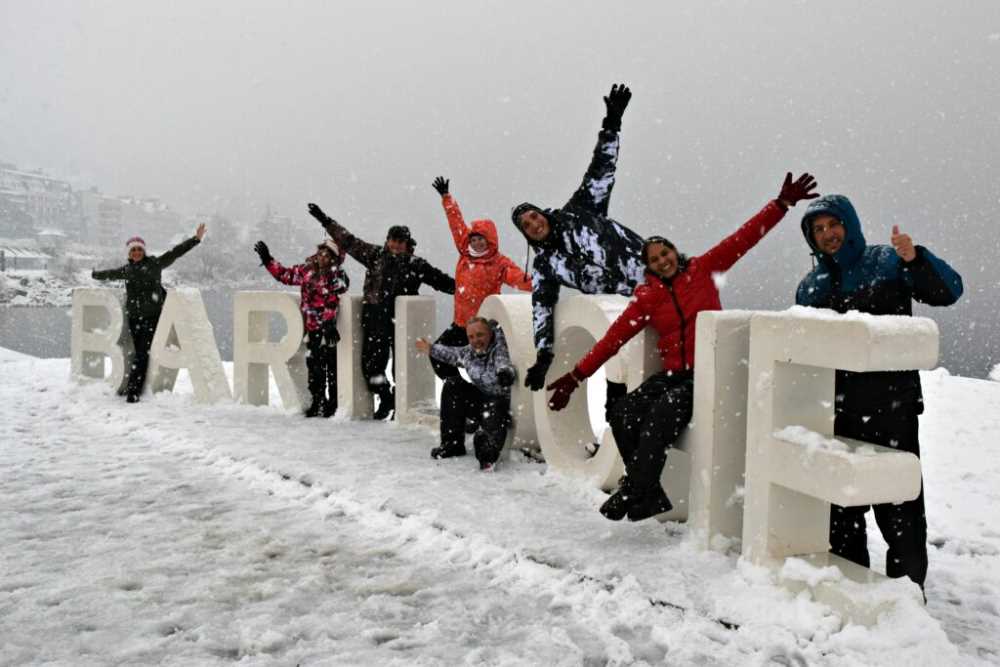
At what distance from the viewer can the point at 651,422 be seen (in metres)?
3.71

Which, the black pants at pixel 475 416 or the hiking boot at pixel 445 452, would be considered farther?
the hiking boot at pixel 445 452

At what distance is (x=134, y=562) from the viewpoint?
140 inches

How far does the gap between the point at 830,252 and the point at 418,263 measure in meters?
4.66

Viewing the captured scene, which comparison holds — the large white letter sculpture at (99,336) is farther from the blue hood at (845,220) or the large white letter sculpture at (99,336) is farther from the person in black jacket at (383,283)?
the blue hood at (845,220)

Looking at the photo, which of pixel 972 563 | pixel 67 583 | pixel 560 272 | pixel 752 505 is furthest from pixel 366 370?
pixel 972 563

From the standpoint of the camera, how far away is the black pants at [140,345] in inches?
346

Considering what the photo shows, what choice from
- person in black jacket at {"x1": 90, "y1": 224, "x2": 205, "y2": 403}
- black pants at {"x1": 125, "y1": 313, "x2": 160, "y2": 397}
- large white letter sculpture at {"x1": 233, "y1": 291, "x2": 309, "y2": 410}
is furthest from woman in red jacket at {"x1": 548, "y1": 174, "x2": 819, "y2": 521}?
black pants at {"x1": 125, "y1": 313, "x2": 160, "y2": 397}

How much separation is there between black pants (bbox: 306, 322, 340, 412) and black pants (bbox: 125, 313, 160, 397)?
2489 millimetres

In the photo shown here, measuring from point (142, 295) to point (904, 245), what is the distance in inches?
Answer: 332

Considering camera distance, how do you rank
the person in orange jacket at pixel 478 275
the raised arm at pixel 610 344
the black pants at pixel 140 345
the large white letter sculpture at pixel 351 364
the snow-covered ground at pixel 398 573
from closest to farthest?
the snow-covered ground at pixel 398 573
the raised arm at pixel 610 344
the person in orange jacket at pixel 478 275
the large white letter sculpture at pixel 351 364
the black pants at pixel 140 345

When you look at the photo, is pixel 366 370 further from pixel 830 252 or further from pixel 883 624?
pixel 883 624

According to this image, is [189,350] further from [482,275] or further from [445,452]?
[445,452]

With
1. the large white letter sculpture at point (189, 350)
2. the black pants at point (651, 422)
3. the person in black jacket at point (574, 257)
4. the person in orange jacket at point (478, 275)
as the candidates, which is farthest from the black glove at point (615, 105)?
the large white letter sculpture at point (189, 350)

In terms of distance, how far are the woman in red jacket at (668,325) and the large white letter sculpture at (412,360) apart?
317 centimetres
